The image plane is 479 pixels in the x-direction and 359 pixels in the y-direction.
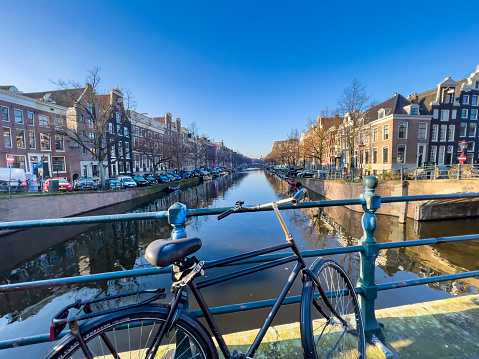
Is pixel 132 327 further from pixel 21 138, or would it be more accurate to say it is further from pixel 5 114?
pixel 21 138

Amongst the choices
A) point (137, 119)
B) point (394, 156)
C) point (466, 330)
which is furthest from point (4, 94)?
point (394, 156)

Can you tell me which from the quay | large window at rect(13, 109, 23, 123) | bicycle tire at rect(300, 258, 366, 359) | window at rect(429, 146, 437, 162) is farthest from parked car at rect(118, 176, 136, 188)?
window at rect(429, 146, 437, 162)

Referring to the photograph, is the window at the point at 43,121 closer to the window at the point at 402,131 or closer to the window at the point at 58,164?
the window at the point at 58,164

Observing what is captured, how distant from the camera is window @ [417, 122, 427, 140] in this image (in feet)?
86.8

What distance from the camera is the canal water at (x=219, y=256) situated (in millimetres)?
6246

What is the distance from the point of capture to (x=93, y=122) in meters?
20.0

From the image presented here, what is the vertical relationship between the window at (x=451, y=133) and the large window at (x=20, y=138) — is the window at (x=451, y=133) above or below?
above

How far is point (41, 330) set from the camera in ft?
17.5

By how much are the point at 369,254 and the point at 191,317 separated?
1.42m

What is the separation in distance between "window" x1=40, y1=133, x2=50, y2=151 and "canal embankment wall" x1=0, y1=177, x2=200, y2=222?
41.0ft

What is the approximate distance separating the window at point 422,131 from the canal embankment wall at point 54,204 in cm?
3342

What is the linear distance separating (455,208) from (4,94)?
1475 inches

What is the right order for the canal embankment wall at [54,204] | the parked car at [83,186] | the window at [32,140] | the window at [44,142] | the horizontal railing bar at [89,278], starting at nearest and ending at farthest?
the horizontal railing bar at [89,278], the canal embankment wall at [54,204], the parked car at [83,186], the window at [32,140], the window at [44,142]

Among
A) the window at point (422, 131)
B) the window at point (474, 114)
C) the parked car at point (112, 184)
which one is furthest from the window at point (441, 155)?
the parked car at point (112, 184)
